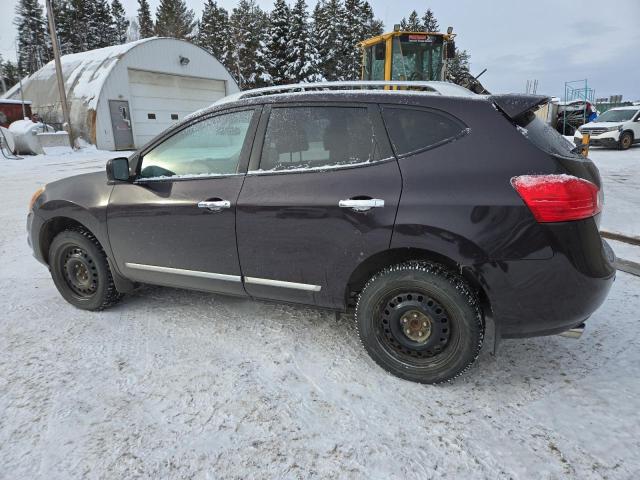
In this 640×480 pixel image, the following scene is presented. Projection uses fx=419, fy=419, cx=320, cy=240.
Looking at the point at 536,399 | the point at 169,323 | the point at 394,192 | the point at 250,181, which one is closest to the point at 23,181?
the point at 169,323

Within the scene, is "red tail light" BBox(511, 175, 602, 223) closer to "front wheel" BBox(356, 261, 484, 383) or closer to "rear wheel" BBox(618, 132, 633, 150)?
"front wheel" BBox(356, 261, 484, 383)

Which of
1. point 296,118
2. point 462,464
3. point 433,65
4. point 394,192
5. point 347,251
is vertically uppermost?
point 433,65

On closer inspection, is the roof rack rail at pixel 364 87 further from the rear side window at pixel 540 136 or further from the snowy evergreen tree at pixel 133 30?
the snowy evergreen tree at pixel 133 30

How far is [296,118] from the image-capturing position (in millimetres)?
2814

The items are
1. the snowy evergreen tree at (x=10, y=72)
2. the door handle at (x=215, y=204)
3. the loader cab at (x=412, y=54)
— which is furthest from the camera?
the snowy evergreen tree at (x=10, y=72)

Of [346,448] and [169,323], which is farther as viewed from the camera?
[169,323]

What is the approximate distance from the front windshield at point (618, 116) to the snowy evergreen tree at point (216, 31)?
1533 inches

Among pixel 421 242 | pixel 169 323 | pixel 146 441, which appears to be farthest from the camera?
pixel 169 323

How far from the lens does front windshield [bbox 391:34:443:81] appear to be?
11141 millimetres

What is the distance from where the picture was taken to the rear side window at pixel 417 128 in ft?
7.92

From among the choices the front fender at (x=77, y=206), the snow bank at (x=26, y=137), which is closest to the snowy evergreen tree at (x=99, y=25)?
the snow bank at (x=26, y=137)

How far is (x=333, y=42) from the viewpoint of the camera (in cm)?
4328

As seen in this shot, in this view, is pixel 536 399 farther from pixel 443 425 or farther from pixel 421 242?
pixel 421 242

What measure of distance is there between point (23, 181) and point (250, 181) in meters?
11.6
